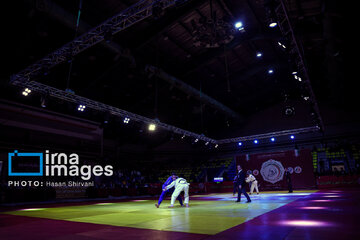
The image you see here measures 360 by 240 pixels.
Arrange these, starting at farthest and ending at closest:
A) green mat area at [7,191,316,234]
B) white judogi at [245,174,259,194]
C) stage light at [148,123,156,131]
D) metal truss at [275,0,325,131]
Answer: stage light at [148,123,156,131] → white judogi at [245,174,259,194] → metal truss at [275,0,325,131] → green mat area at [7,191,316,234]

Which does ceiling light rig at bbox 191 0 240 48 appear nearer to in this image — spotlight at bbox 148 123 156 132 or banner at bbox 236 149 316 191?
spotlight at bbox 148 123 156 132

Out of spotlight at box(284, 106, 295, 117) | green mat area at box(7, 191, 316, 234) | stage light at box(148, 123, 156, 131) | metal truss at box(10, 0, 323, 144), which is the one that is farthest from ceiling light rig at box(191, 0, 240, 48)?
spotlight at box(284, 106, 295, 117)

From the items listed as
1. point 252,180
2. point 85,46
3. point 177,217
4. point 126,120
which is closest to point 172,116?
point 126,120

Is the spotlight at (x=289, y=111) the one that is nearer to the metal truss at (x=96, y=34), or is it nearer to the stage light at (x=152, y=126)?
the stage light at (x=152, y=126)

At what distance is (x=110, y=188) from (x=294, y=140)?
23753mm

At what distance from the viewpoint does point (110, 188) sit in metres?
23.2

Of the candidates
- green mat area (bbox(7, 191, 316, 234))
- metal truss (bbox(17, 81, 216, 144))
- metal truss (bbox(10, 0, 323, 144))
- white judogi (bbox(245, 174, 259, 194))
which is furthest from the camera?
white judogi (bbox(245, 174, 259, 194))

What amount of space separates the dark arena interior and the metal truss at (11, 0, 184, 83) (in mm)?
69

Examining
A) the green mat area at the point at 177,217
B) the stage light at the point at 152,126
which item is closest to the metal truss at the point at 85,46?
the stage light at the point at 152,126

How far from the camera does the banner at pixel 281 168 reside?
2548cm

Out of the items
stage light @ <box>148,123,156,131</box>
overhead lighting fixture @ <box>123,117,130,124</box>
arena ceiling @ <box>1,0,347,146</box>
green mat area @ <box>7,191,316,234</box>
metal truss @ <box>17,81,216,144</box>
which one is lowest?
green mat area @ <box>7,191,316,234</box>

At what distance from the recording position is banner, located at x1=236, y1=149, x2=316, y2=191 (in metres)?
25.5

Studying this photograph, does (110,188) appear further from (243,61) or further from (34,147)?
(243,61)

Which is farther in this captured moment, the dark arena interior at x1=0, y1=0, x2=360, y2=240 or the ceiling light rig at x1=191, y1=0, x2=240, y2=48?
the ceiling light rig at x1=191, y1=0, x2=240, y2=48
